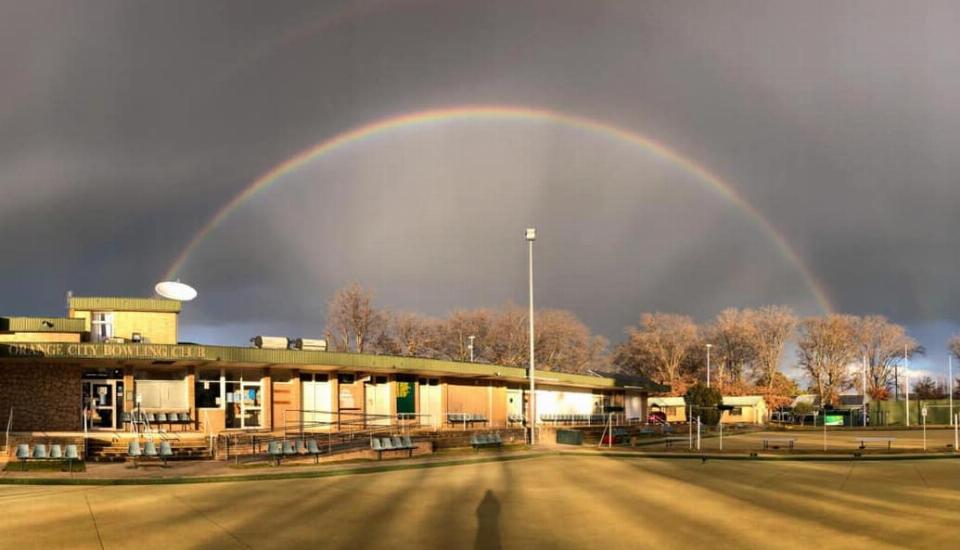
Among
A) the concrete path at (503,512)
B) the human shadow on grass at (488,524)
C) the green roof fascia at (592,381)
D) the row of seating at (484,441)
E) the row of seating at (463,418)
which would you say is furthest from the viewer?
the green roof fascia at (592,381)

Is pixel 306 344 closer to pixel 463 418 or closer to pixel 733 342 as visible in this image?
pixel 463 418

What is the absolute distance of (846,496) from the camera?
19109 millimetres

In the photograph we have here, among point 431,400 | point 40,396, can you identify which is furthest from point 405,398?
point 40,396

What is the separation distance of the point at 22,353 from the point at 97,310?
20.9 feet

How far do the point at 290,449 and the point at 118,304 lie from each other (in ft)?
50.3

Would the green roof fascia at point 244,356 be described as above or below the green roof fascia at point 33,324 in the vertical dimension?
below

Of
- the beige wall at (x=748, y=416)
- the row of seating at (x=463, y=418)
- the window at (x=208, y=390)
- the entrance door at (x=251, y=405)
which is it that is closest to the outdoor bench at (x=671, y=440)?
the row of seating at (x=463, y=418)

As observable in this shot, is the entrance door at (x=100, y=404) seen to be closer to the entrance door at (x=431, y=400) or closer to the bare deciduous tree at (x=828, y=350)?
the entrance door at (x=431, y=400)

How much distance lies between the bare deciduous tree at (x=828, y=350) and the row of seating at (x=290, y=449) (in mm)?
90282

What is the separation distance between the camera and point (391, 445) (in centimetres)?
2802

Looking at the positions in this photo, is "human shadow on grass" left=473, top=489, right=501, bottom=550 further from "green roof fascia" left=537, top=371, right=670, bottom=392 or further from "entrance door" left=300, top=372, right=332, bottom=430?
"green roof fascia" left=537, top=371, right=670, bottom=392

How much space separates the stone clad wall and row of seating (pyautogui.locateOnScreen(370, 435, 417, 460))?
13.2 m

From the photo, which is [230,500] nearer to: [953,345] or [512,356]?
[512,356]

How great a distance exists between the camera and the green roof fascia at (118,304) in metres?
36.3
